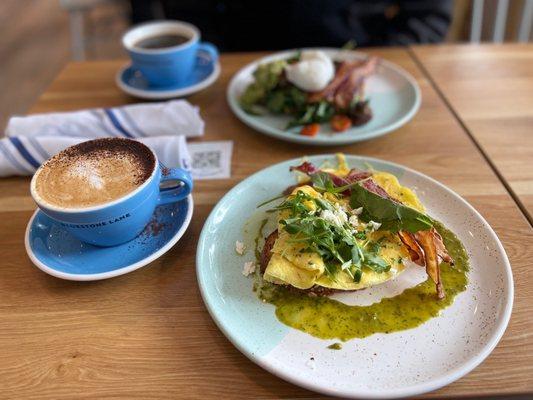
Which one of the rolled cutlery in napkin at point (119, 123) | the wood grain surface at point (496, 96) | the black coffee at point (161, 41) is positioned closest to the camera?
the wood grain surface at point (496, 96)

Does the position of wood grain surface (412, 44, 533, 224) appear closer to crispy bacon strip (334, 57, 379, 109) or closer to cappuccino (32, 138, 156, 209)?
crispy bacon strip (334, 57, 379, 109)

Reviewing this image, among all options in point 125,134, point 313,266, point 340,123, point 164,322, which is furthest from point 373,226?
point 125,134

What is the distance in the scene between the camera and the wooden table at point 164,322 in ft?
2.48

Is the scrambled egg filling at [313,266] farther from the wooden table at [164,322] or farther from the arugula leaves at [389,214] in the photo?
the wooden table at [164,322]

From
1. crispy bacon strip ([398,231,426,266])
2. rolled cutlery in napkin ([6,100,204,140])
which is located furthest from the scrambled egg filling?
rolled cutlery in napkin ([6,100,204,140])

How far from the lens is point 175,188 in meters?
1.07

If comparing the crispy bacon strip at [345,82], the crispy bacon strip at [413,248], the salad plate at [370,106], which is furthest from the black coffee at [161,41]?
the crispy bacon strip at [413,248]

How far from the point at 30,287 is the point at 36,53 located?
13.5ft

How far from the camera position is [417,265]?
918 millimetres

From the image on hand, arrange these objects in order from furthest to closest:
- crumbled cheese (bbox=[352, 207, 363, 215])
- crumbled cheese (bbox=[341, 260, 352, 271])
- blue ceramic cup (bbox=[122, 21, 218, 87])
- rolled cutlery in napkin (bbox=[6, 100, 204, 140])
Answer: blue ceramic cup (bbox=[122, 21, 218, 87]) < rolled cutlery in napkin (bbox=[6, 100, 204, 140]) < crumbled cheese (bbox=[352, 207, 363, 215]) < crumbled cheese (bbox=[341, 260, 352, 271])

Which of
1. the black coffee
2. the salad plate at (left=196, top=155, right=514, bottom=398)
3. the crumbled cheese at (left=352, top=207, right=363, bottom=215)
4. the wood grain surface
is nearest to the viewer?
the salad plate at (left=196, top=155, right=514, bottom=398)

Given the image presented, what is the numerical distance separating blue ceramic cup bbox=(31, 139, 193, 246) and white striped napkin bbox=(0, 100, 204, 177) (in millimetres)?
243

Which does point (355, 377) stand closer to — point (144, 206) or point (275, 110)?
point (144, 206)

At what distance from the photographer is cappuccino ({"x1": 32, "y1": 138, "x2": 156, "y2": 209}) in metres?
0.91
